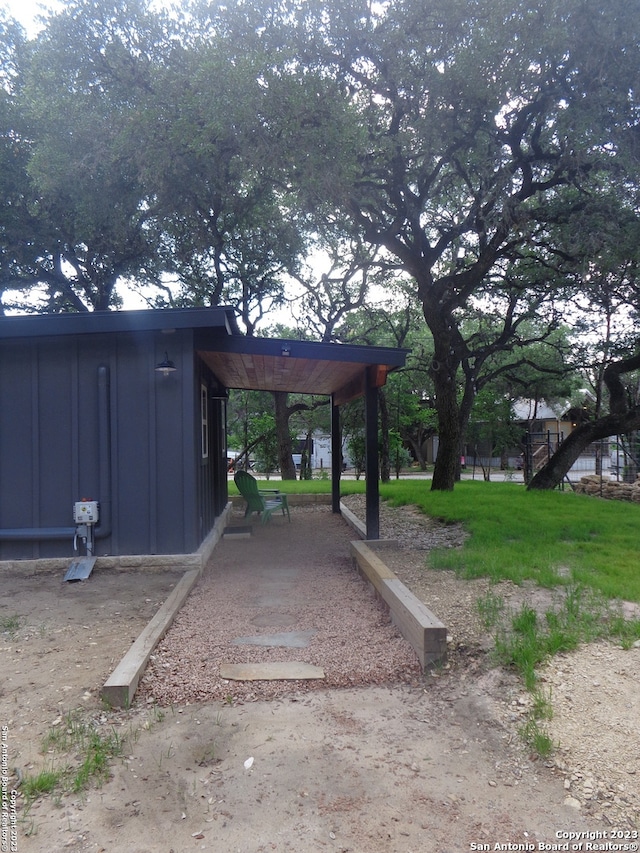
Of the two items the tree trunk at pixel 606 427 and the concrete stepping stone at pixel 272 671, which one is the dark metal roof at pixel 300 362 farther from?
the tree trunk at pixel 606 427

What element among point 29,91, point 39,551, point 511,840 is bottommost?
point 511,840

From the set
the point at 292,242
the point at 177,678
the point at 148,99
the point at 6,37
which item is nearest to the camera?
the point at 177,678

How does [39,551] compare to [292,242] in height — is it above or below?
below

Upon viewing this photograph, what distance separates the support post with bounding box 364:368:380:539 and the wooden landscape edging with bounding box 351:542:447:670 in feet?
5.33

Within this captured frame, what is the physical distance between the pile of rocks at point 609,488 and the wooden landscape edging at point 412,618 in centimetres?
1142

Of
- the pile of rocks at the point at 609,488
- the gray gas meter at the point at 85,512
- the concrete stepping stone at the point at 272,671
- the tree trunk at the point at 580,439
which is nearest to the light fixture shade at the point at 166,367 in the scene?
the gray gas meter at the point at 85,512

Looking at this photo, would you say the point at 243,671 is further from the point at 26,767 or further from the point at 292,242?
the point at 292,242

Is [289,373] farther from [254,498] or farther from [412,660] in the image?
[412,660]

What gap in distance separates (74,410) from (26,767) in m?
4.31

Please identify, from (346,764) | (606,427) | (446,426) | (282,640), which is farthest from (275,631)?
(606,427)

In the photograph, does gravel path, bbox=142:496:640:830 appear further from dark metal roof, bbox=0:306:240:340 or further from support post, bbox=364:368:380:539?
dark metal roof, bbox=0:306:240:340

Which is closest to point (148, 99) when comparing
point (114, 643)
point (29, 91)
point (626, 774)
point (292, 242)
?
point (29, 91)

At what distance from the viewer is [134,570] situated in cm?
641

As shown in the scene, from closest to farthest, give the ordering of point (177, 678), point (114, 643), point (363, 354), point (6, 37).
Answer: point (177, 678)
point (114, 643)
point (363, 354)
point (6, 37)
